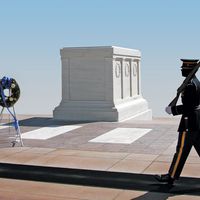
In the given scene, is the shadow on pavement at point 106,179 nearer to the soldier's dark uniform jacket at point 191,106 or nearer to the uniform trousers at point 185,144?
the uniform trousers at point 185,144

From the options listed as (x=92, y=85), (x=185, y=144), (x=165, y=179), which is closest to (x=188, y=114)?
(x=185, y=144)

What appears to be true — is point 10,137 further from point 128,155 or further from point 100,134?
point 128,155

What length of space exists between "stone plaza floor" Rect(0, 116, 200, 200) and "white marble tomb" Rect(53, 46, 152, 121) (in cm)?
163

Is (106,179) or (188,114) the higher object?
(188,114)

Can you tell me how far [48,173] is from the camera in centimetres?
682

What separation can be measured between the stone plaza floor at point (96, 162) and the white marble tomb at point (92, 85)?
163 centimetres

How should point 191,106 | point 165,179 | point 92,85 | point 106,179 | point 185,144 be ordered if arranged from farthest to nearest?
point 92,85 < point 106,179 < point 165,179 < point 185,144 < point 191,106

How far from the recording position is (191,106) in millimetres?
5598

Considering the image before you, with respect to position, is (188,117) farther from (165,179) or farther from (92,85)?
(92,85)

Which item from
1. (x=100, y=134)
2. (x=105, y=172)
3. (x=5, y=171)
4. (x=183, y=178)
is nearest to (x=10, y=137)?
(x=100, y=134)

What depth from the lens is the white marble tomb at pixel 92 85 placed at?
13562 mm

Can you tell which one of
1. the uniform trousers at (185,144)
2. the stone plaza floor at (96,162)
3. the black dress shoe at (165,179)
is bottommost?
the stone plaza floor at (96,162)

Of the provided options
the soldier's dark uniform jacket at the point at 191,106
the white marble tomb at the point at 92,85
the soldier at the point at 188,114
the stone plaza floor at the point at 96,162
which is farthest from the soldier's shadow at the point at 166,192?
the white marble tomb at the point at 92,85

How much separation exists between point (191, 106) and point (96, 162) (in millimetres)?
2458
